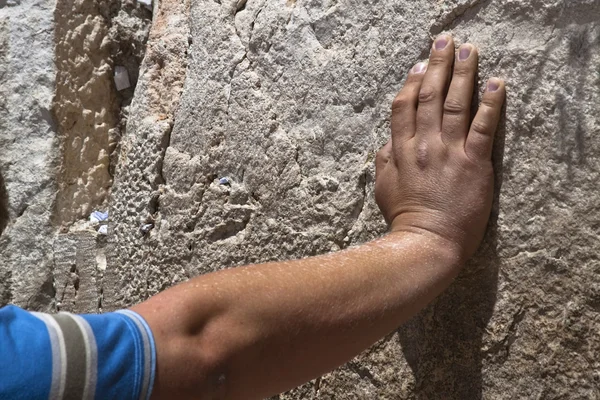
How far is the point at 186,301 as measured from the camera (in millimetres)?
980

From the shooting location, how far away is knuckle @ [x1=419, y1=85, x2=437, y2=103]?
1.28 m

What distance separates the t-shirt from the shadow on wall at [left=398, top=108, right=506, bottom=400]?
0.60m

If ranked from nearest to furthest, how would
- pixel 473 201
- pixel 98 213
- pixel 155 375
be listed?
pixel 155 375 → pixel 473 201 → pixel 98 213

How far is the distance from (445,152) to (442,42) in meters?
0.19

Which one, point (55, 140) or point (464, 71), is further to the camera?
point (55, 140)

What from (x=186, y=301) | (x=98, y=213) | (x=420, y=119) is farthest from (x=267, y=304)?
(x=98, y=213)

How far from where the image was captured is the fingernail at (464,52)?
129 cm

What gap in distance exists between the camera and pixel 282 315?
40.4 inches

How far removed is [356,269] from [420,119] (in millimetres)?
298

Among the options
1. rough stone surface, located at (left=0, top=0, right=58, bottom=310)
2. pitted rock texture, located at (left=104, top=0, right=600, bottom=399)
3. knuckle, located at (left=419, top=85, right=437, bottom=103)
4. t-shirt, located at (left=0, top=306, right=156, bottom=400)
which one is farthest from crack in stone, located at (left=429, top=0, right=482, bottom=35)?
rough stone surface, located at (left=0, top=0, right=58, bottom=310)

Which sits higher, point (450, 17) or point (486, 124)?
point (450, 17)

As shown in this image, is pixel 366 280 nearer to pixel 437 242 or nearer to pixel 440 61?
pixel 437 242

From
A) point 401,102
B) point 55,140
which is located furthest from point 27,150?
point 401,102

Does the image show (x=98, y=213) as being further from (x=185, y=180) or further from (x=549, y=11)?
(x=549, y=11)
